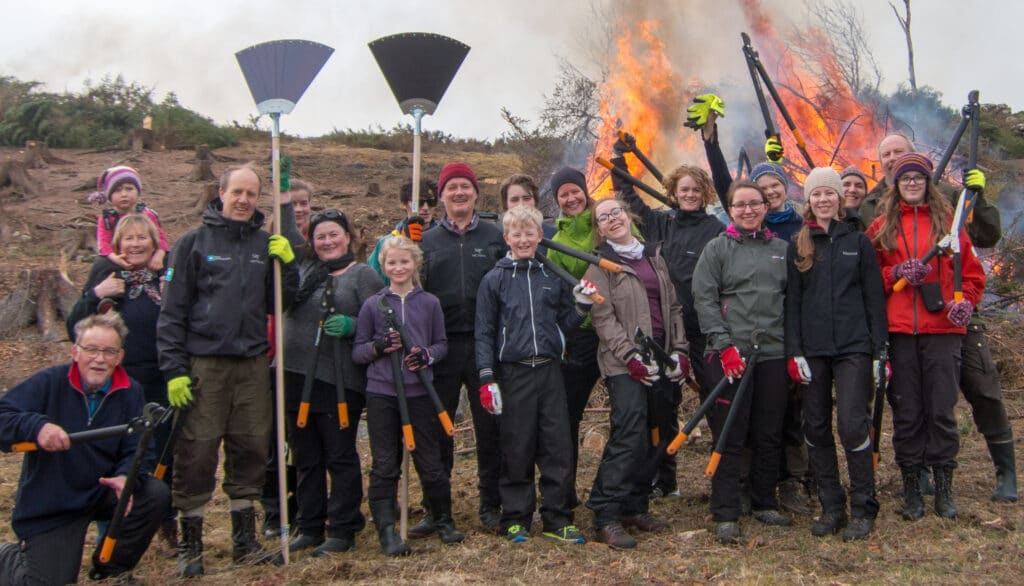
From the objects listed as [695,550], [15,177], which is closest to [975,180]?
[695,550]

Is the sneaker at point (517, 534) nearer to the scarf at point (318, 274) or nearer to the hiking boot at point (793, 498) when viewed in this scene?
the hiking boot at point (793, 498)

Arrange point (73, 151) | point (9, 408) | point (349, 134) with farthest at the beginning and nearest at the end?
1. point (349, 134)
2. point (73, 151)
3. point (9, 408)

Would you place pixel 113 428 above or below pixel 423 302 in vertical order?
below

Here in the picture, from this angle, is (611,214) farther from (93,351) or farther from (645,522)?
(93,351)

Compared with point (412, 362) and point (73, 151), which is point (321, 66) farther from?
point (73, 151)

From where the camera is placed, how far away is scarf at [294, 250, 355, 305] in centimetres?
603

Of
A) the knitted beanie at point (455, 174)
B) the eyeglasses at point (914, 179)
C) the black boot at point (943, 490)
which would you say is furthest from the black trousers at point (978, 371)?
the knitted beanie at point (455, 174)

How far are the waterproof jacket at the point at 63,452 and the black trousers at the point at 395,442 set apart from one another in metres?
1.41

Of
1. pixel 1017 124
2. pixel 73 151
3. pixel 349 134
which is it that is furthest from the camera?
pixel 349 134

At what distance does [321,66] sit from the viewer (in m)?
6.11

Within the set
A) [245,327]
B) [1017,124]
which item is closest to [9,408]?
[245,327]

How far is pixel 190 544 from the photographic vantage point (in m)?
5.36

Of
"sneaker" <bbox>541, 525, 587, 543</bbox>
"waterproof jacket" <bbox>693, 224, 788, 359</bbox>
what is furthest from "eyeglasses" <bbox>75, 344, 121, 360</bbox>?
"waterproof jacket" <bbox>693, 224, 788, 359</bbox>

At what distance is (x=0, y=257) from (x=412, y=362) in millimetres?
11059
